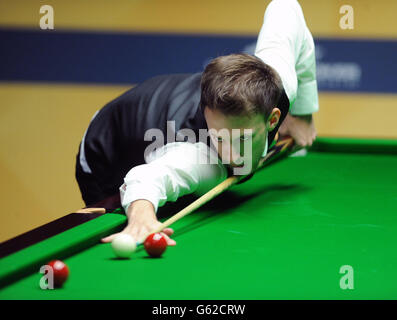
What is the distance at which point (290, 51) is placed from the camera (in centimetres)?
280

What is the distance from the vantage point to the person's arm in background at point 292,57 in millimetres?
2676

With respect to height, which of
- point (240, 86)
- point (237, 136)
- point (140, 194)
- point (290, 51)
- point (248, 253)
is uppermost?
point (290, 51)

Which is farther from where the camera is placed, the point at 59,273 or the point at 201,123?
the point at 201,123

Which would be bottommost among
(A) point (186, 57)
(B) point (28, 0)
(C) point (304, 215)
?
(C) point (304, 215)

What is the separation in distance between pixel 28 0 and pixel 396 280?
16.7 feet

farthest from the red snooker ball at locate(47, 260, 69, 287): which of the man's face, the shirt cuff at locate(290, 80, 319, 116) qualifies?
the shirt cuff at locate(290, 80, 319, 116)

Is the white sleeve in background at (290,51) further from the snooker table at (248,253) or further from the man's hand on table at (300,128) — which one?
the snooker table at (248,253)

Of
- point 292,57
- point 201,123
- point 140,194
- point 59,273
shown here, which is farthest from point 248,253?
point 292,57

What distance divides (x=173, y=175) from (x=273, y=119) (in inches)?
18.9

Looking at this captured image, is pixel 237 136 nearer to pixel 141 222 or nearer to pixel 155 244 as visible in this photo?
pixel 141 222

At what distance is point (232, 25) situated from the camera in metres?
5.66

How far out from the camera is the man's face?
221 cm
